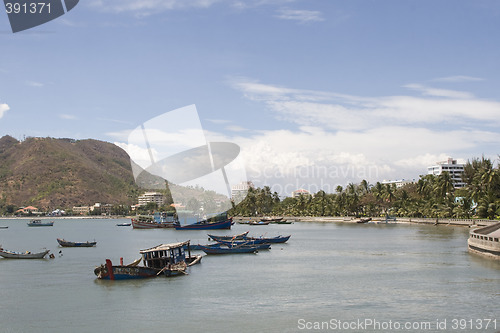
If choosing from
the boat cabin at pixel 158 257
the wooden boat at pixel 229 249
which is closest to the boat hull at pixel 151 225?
the wooden boat at pixel 229 249

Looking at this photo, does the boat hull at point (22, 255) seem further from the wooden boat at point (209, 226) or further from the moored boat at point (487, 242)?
the wooden boat at point (209, 226)

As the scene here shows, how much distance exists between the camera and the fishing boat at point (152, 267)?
42.3 metres

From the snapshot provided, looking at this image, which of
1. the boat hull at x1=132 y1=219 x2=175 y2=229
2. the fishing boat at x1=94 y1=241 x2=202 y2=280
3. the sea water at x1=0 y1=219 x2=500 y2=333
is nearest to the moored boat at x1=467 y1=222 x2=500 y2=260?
the sea water at x1=0 y1=219 x2=500 y2=333

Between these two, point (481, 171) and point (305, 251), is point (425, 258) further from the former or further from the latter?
point (481, 171)

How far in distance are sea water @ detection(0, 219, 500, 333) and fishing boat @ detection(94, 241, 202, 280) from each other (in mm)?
935

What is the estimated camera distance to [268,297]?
3531cm

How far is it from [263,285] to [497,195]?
84.9 meters

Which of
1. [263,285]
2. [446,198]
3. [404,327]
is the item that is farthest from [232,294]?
[446,198]

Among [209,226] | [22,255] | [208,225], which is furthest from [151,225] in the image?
[22,255]

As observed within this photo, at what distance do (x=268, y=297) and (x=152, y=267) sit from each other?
1419cm

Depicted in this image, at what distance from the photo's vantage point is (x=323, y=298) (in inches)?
1358

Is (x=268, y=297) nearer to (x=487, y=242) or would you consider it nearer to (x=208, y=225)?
(x=487, y=242)

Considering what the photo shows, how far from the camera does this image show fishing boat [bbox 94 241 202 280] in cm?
4231

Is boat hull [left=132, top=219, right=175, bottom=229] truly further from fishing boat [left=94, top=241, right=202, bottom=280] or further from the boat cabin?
the boat cabin
